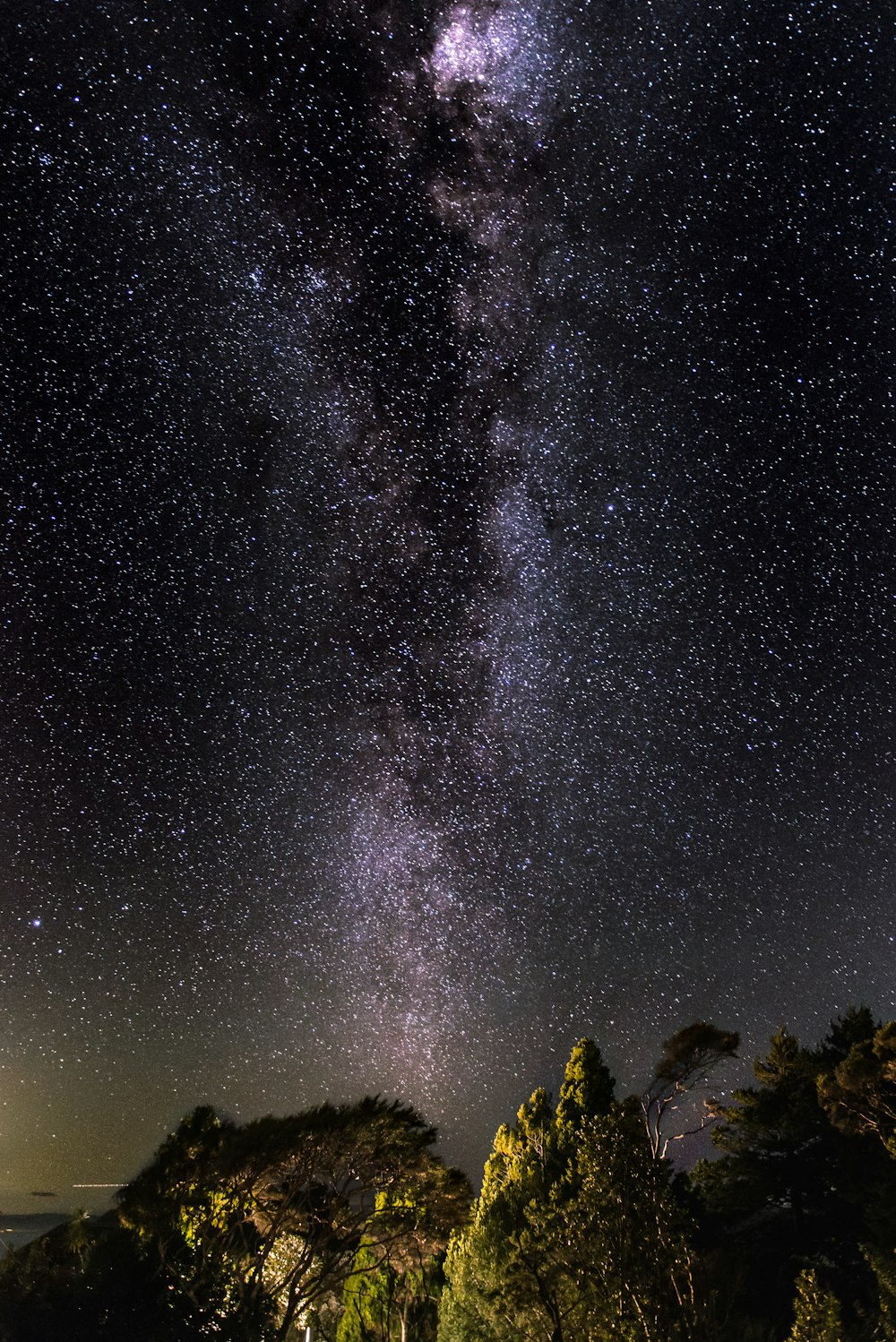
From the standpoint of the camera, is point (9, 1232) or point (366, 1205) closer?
point (366, 1205)

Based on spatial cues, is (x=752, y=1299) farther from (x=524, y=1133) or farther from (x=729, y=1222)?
(x=524, y=1133)

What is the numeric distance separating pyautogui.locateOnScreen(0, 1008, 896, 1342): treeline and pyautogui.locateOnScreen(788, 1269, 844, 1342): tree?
0.03m

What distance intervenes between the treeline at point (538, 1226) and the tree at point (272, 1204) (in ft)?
0.14

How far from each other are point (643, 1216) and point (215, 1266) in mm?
9044

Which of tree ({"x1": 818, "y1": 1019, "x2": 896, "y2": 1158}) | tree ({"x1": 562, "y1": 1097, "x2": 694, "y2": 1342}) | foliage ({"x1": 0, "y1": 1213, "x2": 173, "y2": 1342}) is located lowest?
foliage ({"x1": 0, "y1": 1213, "x2": 173, "y2": 1342})

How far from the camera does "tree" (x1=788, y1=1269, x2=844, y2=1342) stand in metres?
10.1

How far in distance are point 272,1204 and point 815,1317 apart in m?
12.2

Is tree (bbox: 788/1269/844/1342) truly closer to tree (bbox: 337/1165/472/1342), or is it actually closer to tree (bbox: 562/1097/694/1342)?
tree (bbox: 562/1097/694/1342)

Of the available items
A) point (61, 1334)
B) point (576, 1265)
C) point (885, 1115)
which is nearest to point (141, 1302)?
point (61, 1334)

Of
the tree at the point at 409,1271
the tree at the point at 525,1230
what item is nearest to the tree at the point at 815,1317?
the tree at the point at 525,1230

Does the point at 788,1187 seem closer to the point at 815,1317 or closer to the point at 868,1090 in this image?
the point at 868,1090

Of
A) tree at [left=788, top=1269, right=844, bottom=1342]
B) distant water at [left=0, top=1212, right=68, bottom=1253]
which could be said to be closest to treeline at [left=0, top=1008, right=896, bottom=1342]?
tree at [left=788, top=1269, right=844, bottom=1342]

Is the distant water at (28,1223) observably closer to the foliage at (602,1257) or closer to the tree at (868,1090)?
the foliage at (602,1257)

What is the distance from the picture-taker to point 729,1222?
2723 cm
